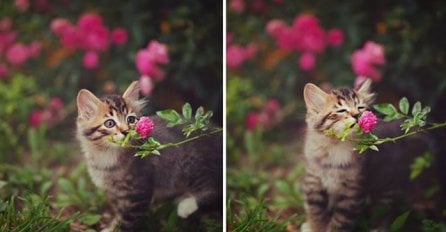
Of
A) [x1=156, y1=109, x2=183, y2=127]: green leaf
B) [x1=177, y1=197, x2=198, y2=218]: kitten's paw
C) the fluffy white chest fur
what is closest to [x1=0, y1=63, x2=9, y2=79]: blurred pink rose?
the fluffy white chest fur

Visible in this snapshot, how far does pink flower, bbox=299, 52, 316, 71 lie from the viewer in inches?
111

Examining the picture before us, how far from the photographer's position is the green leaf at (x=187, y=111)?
9.22 feet

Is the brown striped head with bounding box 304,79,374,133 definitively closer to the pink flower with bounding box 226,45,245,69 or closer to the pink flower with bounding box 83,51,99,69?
the pink flower with bounding box 226,45,245,69

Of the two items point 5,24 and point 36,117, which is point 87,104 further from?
point 5,24

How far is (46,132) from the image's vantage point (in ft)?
9.03

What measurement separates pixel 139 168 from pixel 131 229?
0.24m

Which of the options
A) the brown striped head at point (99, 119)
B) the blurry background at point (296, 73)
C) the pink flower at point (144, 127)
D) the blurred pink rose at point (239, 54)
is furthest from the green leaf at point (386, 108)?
the brown striped head at point (99, 119)

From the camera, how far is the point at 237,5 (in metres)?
2.86

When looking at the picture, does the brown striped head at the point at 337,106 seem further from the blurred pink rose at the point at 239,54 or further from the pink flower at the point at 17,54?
the pink flower at the point at 17,54

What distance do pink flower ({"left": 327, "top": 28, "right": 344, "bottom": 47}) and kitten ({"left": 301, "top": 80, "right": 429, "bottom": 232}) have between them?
0.61 ft

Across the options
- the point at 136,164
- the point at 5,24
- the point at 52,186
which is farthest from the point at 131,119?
the point at 5,24

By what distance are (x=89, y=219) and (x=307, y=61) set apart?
105 centimetres

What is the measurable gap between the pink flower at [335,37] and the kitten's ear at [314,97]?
0.61 feet

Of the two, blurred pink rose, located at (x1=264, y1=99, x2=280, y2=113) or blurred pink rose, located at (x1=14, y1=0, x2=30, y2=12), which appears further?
blurred pink rose, located at (x1=264, y1=99, x2=280, y2=113)
